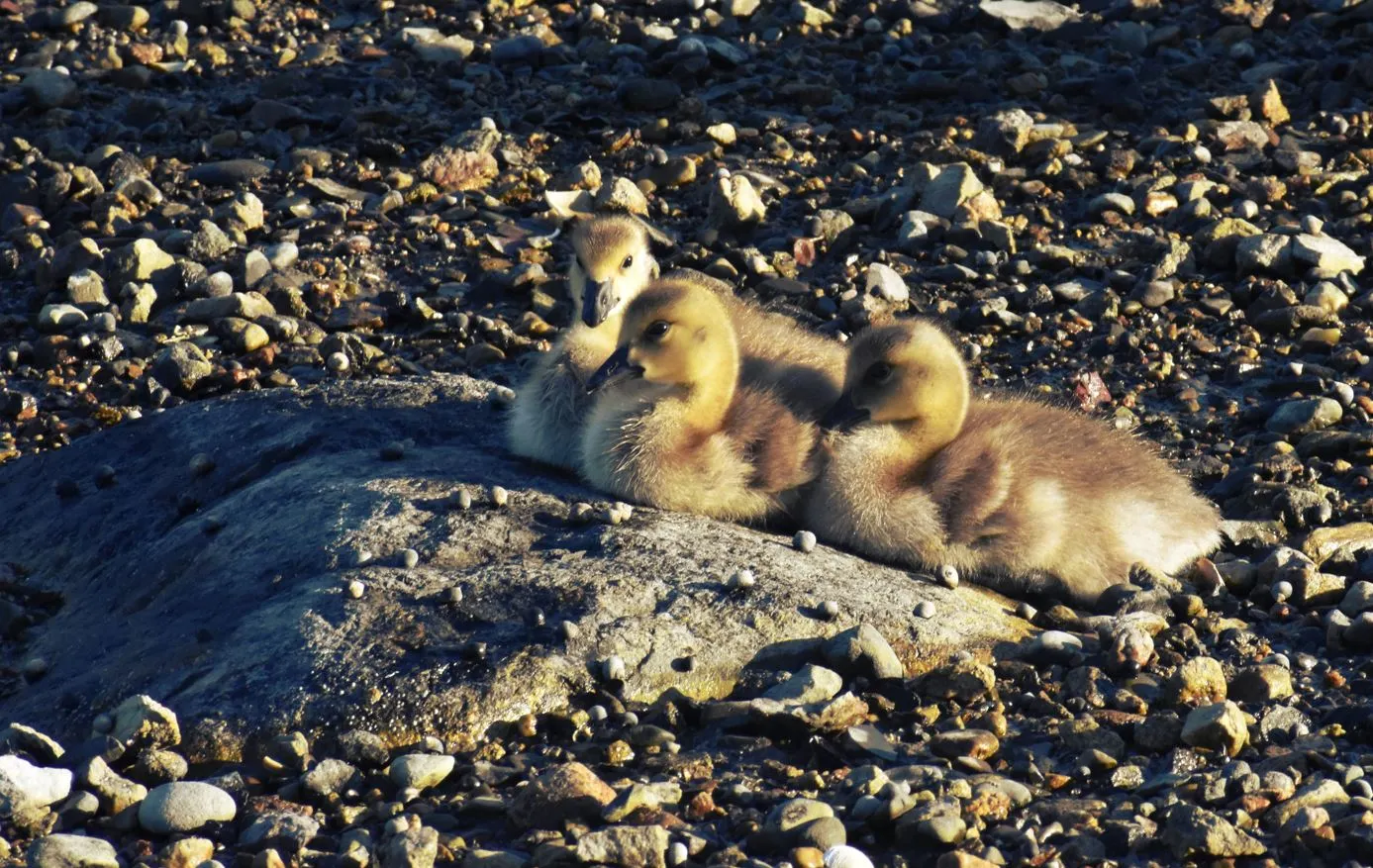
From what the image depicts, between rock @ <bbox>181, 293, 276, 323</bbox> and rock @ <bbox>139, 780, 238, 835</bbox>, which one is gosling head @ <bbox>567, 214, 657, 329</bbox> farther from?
rock @ <bbox>139, 780, 238, 835</bbox>

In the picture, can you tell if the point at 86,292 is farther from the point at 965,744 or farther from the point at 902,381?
the point at 965,744

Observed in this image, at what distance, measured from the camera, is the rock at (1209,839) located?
5262 millimetres

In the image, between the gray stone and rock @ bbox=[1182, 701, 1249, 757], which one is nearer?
rock @ bbox=[1182, 701, 1249, 757]

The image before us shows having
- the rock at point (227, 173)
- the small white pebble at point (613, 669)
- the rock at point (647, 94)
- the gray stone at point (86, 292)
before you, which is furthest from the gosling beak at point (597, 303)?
the rock at point (647, 94)

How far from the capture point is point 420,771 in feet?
18.3

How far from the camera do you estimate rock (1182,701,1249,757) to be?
593 cm

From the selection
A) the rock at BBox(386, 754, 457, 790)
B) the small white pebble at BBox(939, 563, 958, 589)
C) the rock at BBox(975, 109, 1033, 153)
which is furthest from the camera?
the rock at BBox(975, 109, 1033, 153)

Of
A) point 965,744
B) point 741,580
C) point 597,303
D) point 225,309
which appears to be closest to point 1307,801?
point 965,744

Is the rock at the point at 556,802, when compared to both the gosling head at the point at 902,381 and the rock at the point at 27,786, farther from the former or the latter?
the gosling head at the point at 902,381

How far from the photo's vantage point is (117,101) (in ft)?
43.3

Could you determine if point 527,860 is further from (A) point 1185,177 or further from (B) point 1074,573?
(A) point 1185,177

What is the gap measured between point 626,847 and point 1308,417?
5143 millimetres

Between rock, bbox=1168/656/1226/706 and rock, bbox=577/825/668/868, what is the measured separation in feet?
6.92

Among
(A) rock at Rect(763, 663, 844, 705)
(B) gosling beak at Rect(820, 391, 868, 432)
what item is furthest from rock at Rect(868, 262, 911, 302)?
(A) rock at Rect(763, 663, 844, 705)
